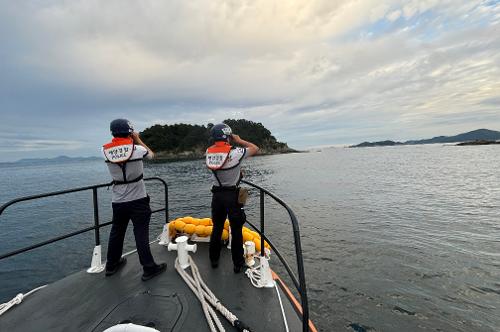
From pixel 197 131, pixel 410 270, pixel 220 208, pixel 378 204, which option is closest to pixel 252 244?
pixel 220 208

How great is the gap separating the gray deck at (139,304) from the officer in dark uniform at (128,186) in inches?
17.3

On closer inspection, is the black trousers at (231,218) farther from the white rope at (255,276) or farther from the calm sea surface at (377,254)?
the calm sea surface at (377,254)

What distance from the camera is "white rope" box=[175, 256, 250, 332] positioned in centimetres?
268

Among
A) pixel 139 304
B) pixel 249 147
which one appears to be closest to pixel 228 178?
pixel 249 147

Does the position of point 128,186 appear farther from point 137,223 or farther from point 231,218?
point 231,218

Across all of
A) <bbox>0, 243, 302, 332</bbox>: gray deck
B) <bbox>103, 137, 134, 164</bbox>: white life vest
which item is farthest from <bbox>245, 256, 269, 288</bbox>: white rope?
<bbox>103, 137, 134, 164</bbox>: white life vest

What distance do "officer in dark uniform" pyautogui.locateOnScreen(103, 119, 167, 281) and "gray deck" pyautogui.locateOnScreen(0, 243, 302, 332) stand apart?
0.44 meters

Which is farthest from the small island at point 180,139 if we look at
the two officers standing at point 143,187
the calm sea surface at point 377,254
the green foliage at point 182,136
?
the two officers standing at point 143,187

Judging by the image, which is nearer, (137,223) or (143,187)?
(137,223)

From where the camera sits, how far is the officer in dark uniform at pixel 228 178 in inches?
150

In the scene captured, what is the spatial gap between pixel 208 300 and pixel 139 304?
2.76 feet

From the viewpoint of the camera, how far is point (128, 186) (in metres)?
3.71

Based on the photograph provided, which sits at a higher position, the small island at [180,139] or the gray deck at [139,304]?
the small island at [180,139]

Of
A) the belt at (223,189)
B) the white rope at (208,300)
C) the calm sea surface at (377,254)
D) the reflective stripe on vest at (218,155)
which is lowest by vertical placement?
the calm sea surface at (377,254)
